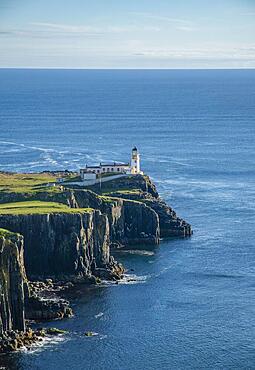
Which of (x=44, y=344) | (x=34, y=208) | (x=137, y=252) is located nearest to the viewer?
(x=44, y=344)

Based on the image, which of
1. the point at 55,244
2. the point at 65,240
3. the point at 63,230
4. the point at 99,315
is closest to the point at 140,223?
the point at 63,230

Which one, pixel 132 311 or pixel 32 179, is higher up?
pixel 32 179

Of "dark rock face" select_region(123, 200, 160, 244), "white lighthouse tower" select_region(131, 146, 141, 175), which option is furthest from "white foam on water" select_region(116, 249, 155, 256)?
"white lighthouse tower" select_region(131, 146, 141, 175)

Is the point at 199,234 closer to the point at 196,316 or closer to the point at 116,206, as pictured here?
the point at 116,206

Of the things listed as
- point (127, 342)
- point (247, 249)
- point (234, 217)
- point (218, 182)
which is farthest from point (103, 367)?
point (218, 182)

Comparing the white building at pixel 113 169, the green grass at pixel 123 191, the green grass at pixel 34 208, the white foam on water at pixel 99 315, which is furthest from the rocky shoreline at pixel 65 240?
the white building at pixel 113 169

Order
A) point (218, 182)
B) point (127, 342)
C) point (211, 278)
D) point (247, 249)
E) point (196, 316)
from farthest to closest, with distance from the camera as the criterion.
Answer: point (218, 182) → point (247, 249) → point (211, 278) → point (196, 316) → point (127, 342)

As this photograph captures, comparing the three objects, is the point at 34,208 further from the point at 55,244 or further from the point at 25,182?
the point at 25,182
